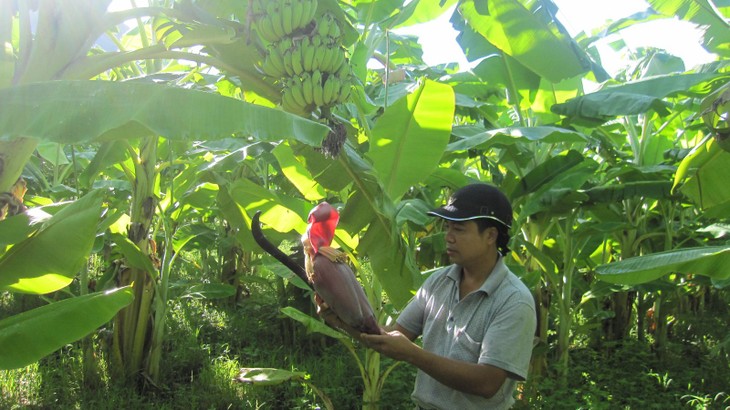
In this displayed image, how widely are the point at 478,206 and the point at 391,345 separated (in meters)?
0.52

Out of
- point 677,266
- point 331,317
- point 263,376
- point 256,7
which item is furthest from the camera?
point 263,376

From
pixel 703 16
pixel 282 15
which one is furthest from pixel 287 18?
pixel 703 16

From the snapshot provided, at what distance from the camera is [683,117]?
18.0ft

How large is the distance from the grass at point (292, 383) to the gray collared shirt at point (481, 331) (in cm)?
161

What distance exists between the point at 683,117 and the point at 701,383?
2503mm

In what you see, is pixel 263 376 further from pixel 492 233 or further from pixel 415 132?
pixel 492 233

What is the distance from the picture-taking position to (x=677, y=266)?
2.42m

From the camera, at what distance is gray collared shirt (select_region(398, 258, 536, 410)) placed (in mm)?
1690

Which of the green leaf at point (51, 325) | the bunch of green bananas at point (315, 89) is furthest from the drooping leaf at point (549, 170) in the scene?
the green leaf at point (51, 325)

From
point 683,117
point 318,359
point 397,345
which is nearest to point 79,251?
point 397,345

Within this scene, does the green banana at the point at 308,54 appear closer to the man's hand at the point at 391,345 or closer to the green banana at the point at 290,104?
the green banana at the point at 290,104

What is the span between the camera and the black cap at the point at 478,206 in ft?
5.98

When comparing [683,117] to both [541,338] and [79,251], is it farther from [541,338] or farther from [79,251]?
[79,251]

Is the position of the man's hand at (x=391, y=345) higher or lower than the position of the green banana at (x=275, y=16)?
lower
